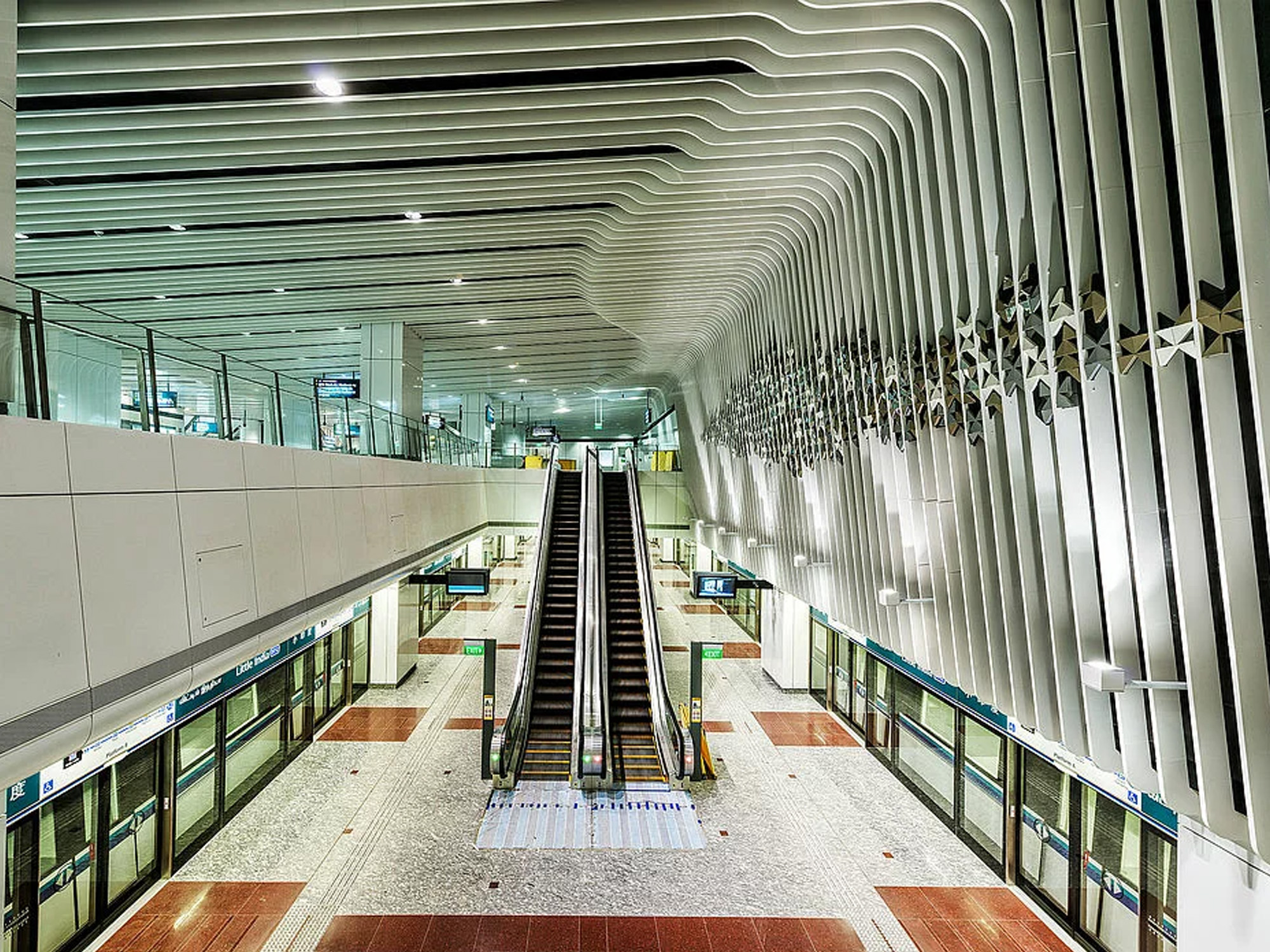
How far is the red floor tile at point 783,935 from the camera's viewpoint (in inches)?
254

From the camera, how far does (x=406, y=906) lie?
6.94 m

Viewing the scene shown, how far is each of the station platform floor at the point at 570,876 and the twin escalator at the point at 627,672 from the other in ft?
3.40

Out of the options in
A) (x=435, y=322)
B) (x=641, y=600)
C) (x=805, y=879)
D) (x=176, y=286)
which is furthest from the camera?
(x=435, y=322)

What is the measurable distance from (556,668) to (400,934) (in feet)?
19.2

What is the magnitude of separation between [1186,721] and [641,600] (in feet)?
33.0

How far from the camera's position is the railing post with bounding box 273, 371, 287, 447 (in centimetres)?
704

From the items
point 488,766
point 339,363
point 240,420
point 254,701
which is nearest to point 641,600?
point 488,766

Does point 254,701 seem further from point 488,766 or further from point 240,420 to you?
point 240,420

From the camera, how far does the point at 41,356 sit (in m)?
4.04

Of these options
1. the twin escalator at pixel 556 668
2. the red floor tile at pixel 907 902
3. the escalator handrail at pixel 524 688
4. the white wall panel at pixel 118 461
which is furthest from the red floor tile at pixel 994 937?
the white wall panel at pixel 118 461

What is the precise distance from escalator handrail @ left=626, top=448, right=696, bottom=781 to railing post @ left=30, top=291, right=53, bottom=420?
316 inches

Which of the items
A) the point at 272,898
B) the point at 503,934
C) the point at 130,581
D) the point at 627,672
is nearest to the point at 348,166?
the point at 130,581

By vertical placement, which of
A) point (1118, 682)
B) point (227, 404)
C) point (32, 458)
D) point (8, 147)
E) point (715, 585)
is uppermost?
point (8, 147)

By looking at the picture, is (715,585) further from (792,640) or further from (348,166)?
(348,166)
